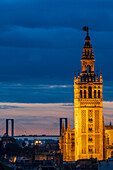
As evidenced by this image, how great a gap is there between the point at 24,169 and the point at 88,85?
3590 centimetres

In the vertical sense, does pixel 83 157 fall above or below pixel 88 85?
below

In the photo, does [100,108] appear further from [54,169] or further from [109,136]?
[54,169]

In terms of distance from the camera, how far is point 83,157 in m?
184

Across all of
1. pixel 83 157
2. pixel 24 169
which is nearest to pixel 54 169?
pixel 24 169

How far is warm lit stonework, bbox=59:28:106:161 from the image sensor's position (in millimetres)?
184875

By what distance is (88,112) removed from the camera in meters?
185

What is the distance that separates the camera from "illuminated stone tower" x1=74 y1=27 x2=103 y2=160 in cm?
18488

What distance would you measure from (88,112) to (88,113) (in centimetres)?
21

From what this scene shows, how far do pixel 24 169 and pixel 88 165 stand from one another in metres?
10.8

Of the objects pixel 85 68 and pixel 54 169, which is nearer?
pixel 54 169

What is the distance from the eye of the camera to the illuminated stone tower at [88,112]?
18488 centimetres

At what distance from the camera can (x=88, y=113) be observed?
7293 inches

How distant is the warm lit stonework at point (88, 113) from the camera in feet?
607

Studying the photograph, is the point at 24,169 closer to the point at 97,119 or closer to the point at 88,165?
the point at 88,165
